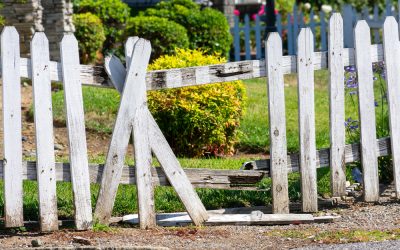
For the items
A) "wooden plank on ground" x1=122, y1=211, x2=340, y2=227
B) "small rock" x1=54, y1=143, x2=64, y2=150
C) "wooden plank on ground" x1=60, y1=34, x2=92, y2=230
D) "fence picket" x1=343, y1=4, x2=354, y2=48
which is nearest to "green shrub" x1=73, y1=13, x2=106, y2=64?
"fence picket" x1=343, y1=4, x2=354, y2=48

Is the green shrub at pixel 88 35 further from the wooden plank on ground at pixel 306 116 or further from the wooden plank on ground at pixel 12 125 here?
the wooden plank on ground at pixel 12 125

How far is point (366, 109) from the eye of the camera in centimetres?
726

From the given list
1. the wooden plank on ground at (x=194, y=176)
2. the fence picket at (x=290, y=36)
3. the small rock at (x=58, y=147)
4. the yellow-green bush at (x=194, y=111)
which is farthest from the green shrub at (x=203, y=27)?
the wooden plank on ground at (x=194, y=176)

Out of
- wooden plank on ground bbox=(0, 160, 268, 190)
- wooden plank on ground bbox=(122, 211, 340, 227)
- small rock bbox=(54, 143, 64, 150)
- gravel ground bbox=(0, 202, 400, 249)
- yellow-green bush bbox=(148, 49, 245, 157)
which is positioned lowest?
gravel ground bbox=(0, 202, 400, 249)

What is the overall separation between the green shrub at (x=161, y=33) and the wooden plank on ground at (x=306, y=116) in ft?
28.8

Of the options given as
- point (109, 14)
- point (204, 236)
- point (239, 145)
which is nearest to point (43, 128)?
point (204, 236)

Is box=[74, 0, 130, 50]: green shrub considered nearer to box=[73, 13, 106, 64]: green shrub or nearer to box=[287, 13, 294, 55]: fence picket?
box=[73, 13, 106, 64]: green shrub

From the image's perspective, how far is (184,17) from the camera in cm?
1700

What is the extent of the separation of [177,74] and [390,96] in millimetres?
1722

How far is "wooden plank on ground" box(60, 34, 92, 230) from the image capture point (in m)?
6.41

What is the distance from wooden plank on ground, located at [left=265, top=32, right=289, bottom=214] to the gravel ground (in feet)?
0.87

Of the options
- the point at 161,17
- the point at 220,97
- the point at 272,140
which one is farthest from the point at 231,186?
the point at 161,17

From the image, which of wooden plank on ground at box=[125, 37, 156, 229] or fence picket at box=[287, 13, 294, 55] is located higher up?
fence picket at box=[287, 13, 294, 55]

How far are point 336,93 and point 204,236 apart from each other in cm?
149
